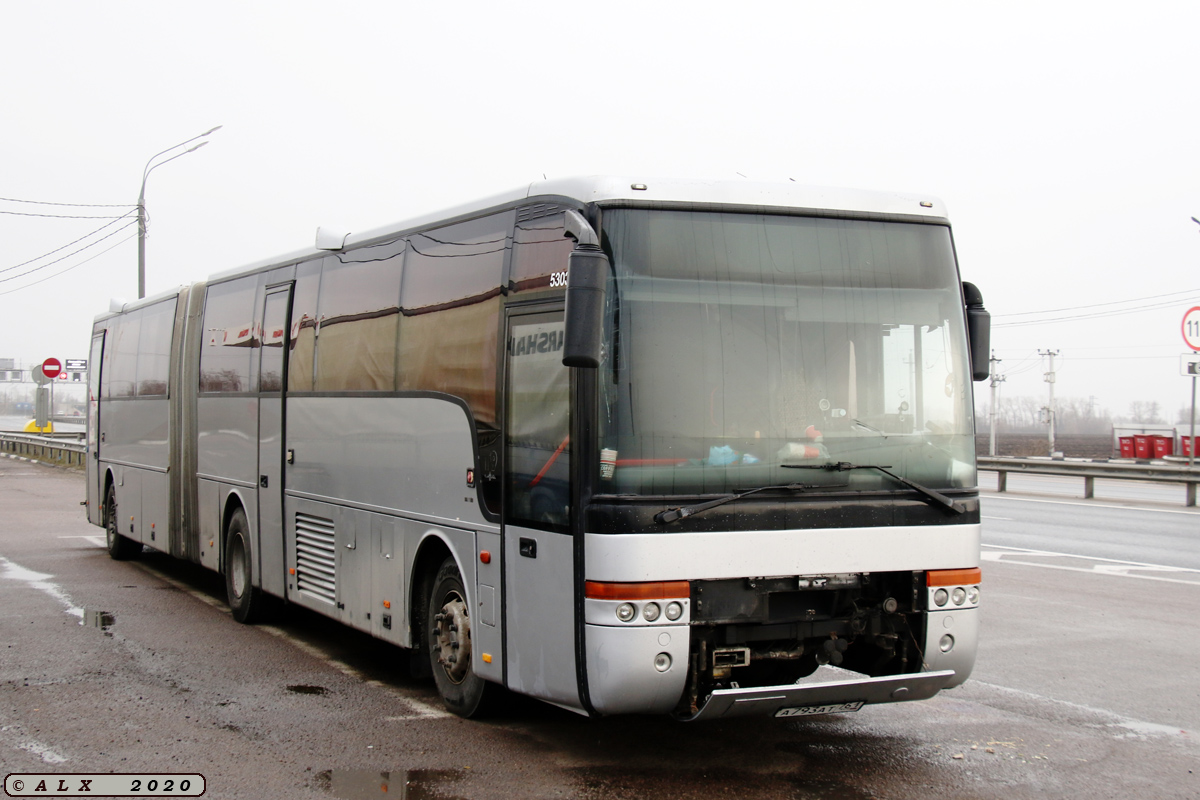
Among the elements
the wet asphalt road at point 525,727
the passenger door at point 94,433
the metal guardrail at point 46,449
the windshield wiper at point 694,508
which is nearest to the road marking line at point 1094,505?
the wet asphalt road at point 525,727

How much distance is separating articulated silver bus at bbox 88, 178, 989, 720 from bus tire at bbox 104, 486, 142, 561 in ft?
29.7

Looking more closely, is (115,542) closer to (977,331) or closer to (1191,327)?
(977,331)

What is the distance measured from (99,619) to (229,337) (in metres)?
2.83

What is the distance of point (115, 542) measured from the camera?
15328 mm

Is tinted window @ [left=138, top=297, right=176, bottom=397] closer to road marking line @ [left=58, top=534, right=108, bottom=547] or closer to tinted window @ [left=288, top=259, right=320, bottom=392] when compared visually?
road marking line @ [left=58, top=534, right=108, bottom=547]

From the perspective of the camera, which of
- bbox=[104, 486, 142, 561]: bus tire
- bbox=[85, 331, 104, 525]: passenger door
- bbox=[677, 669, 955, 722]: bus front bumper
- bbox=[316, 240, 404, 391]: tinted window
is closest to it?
bbox=[677, 669, 955, 722]: bus front bumper

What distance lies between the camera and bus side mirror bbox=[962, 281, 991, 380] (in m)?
6.54

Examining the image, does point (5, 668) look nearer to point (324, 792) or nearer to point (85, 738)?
point (85, 738)

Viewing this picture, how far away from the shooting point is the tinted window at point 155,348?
13.5 m

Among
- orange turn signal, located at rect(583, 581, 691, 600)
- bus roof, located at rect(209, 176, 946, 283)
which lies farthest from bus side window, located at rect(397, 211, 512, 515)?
orange turn signal, located at rect(583, 581, 691, 600)

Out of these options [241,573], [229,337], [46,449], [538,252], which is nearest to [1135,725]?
[538,252]

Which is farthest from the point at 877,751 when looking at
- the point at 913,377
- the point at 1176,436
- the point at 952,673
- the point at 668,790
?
the point at 1176,436

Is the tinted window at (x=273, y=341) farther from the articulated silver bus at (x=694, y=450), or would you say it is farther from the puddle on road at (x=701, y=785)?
the puddle on road at (x=701, y=785)

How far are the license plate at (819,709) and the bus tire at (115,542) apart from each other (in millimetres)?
11385
